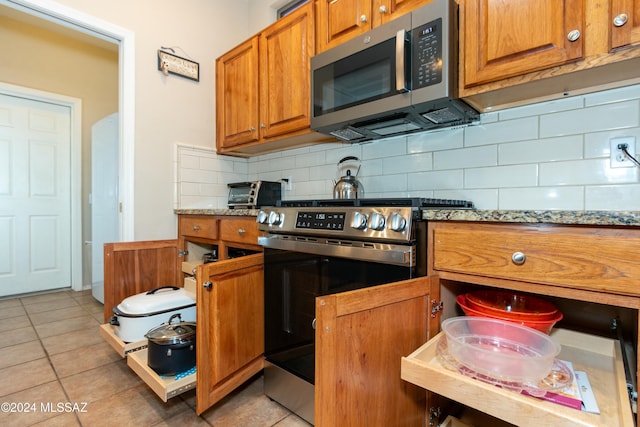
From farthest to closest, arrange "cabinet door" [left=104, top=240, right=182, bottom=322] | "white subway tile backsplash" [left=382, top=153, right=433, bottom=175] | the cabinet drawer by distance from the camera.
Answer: "cabinet door" [left=104, top=240, right=182, bottom=322], "white subway tile backsplash" [left=382, top=153, right=433, bottom=175], the cabinet drawer

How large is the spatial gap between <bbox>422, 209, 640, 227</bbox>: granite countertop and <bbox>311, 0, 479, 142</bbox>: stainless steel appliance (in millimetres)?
510

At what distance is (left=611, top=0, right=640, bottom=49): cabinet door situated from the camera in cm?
91

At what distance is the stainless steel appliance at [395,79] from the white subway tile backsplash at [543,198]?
408 mm

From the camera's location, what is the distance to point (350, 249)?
1146 millimetres

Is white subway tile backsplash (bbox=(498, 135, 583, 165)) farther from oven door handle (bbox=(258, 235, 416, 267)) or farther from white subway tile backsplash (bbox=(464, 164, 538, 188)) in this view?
oven door handle (bbox=(258, 235, 416, 267))

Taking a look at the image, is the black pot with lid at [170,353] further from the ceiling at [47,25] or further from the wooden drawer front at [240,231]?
the ceiling at [47,25]

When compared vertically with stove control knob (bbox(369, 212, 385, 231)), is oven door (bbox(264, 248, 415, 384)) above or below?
below

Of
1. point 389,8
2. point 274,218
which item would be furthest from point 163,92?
point 389,8

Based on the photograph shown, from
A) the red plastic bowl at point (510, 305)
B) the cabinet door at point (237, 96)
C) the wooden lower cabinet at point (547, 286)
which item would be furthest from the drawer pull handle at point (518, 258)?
the cabinet door at point (237, 96)

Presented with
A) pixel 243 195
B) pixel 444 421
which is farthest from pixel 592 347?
pixel 243 195

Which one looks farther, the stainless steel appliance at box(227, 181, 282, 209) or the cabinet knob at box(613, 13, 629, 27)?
the stainless steel appliance at box(227, 181, 282, 209)

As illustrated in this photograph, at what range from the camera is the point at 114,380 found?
1594 mm

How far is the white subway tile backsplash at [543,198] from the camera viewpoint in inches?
48.9

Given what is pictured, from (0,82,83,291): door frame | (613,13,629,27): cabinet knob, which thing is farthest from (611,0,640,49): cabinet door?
(0,82,83,291): door frame
